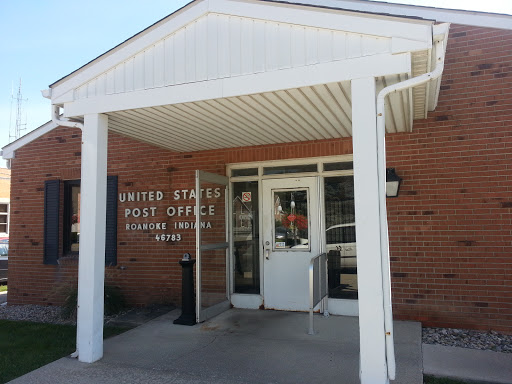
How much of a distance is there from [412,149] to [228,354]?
3.78m

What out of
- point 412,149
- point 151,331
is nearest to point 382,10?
point 412,149

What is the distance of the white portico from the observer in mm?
3719

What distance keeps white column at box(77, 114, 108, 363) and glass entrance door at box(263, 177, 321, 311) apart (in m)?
2.86

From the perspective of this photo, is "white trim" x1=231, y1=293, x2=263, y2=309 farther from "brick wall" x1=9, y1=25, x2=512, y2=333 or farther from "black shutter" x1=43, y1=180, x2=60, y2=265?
"black shutter" x1=43, y1=180, x2=60, y2=265

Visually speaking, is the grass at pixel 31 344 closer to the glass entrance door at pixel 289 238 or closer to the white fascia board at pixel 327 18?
the glass entrance door at pixel 289 238

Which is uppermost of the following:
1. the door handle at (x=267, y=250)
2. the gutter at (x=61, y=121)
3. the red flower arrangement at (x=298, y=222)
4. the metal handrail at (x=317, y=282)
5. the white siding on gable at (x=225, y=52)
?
the white siding on gable at (x=225, y=52)

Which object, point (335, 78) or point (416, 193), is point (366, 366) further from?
point (416, 193)

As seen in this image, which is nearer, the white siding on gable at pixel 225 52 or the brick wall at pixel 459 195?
the white siding on gable at pixel 225 52

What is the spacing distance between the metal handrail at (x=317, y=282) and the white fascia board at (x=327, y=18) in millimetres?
2863

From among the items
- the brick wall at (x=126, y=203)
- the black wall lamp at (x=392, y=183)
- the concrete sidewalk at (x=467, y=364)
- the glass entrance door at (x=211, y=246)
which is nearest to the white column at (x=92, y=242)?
the glass entrance door at (x=211, y=246)

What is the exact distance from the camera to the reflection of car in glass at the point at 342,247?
6.54 m

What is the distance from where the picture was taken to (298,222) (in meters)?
6.87

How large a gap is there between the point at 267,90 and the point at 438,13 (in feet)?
11.6

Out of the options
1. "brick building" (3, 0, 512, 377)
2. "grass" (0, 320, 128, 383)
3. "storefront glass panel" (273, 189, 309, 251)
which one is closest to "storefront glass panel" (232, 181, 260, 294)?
"brick building" (3, 0, 512, 377)
